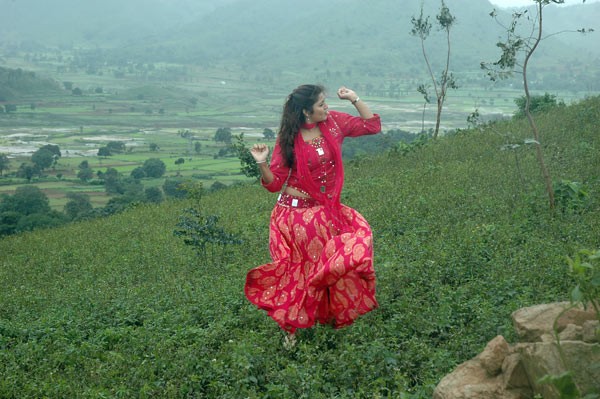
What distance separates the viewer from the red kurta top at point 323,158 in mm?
6238

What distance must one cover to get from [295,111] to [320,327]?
77.1 inches

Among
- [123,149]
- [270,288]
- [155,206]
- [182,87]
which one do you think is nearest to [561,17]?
[182,87]

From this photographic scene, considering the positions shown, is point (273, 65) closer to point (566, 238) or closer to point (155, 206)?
point (155, 206)

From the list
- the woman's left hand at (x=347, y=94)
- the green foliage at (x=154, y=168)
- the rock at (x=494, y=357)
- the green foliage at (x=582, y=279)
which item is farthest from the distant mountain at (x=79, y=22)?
the green foliage at (x=582, y=279)

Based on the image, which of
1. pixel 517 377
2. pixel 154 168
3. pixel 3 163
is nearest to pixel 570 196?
pixel 517 377

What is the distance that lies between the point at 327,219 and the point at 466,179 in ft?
20.4

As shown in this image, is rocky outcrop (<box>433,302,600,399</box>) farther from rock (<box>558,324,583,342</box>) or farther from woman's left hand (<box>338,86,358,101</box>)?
woman's left hand (<box>338,86,358,101</box>)

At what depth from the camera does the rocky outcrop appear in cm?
374

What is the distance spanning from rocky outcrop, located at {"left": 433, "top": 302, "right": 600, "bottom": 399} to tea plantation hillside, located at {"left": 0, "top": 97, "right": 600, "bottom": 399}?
0.56 metres

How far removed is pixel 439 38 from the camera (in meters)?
101

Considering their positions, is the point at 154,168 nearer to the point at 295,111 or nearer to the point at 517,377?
the point at 295,111

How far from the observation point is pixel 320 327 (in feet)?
20.2

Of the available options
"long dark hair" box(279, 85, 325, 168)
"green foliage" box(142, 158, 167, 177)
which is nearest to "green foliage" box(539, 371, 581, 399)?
"long dark hair" box(279, 85, 325, 168)

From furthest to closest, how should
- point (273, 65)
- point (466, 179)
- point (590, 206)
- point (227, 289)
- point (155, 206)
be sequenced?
1. point (273, 65)
2. point (155, 206)
3. point (466, 179)
4. point (590, 206)
5. point (227, 289)
